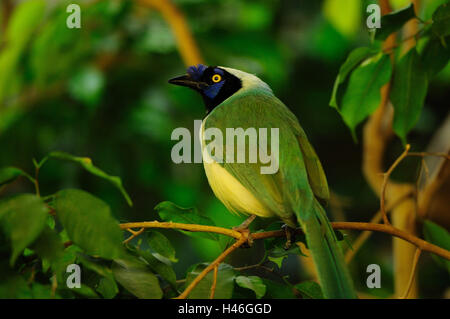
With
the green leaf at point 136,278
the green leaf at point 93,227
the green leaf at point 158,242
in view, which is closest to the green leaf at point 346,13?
the green leaf at point 158,242

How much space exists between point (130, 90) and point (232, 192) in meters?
2.46

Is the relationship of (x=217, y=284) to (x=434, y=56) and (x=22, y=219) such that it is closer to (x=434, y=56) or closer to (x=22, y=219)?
(x=22, y=219)

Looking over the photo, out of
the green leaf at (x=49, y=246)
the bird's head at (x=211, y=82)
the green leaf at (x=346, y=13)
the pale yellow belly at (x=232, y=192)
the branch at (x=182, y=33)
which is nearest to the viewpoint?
the green leaf at (x=49, y=246)

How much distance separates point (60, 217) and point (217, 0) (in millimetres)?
3184

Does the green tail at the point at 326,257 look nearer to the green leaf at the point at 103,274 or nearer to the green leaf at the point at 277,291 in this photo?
the green leaf at the point at 277,291

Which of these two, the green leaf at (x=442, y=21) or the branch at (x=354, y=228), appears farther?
the green leaf at (x=442, y=21)

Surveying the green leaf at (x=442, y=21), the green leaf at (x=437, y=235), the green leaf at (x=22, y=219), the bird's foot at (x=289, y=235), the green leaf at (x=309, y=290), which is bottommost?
the green leaf at (x=309, y=290)

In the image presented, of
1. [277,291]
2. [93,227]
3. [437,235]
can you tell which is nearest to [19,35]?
[93,227]

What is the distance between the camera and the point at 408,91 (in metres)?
2.21

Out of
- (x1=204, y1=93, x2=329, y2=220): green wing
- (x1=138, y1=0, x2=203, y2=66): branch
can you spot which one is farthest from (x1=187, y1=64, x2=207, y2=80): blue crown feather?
(x1=138, y1=0, x2=203, y2=66): branch

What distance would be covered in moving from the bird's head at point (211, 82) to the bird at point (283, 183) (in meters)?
0.16

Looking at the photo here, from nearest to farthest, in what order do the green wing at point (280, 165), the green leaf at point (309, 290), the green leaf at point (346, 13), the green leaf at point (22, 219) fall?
the green leaf at point (22, 219)
the green leaf at point (309, 290)
the green wing at point (280, 165)
the green leaf at point (346, 13)

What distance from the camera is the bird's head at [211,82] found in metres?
2.64
